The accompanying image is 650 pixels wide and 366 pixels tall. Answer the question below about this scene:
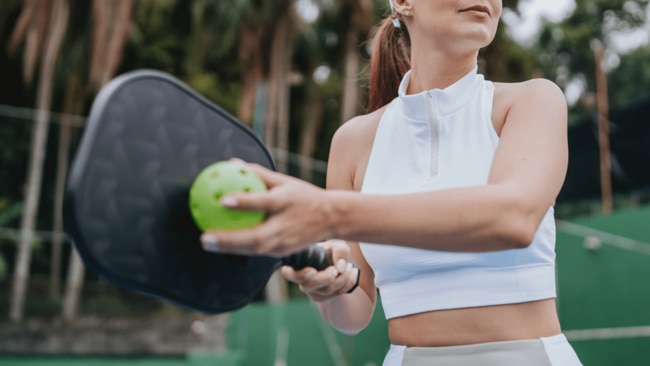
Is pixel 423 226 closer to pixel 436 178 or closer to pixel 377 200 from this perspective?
pixel 377 200

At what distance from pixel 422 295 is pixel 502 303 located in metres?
0.15

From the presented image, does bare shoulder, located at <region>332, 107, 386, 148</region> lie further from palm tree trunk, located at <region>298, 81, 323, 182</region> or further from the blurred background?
palm tree trunk, located at <region>298, 81, 323, 182</region>

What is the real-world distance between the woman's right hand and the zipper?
246 millimetres

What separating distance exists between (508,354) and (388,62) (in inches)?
34.7

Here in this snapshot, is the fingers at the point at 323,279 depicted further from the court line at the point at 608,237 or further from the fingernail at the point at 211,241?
the court line at the point at 608,237

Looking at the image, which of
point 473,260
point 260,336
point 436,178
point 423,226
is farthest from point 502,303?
point 260,336

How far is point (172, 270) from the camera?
113cm

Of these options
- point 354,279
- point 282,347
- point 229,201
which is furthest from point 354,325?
point 282,347

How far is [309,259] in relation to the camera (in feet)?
4.10

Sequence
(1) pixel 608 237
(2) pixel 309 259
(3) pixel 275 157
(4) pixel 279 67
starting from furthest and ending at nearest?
(4) pixel 279 67, (3) pixel 275 157, (1) pixel 608 237, (2) pixel 309 259

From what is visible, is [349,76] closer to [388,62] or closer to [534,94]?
[388,62]

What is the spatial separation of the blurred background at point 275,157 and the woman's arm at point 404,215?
115 centimetres

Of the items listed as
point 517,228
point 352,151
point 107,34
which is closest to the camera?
point 517,228

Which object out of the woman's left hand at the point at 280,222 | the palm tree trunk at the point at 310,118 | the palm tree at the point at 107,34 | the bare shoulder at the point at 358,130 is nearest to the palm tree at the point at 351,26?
the palm tree trunk at the point at 310,118
